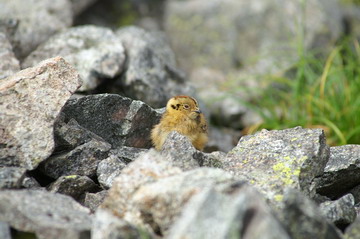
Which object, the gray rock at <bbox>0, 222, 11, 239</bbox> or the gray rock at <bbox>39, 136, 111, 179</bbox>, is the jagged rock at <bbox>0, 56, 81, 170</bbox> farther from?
the gray rock at <bbox>0, 222, 11, 239</bbox>

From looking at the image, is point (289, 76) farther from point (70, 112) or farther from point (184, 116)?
point (70, 112)

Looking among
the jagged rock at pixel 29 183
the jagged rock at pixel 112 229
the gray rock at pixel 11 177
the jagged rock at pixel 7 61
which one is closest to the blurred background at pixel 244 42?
the jagged rock at pixel 7 61

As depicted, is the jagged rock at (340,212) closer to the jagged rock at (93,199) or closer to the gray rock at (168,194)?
the gray rock at (168,194)

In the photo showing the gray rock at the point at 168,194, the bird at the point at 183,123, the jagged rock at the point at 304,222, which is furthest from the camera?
the bird at the point at 183,123

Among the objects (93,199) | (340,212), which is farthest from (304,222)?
(93,199)

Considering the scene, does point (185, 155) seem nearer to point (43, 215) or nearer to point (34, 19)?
point (43, 215)

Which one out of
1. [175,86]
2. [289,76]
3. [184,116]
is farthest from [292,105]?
[184,116]
